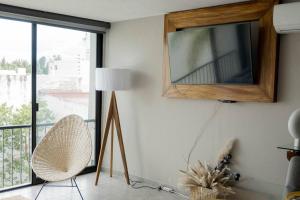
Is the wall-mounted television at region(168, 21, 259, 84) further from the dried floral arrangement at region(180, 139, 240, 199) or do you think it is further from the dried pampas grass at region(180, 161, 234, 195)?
the dried pampas grass at region(180, 161, 234, 195)

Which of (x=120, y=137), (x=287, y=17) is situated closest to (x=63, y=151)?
(x=120, y=137)

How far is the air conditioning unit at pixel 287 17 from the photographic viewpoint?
2582mm

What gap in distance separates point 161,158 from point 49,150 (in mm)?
1341

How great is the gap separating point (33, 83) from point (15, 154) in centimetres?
94

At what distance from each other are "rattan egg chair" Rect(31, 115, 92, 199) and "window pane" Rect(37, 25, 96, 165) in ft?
1.91

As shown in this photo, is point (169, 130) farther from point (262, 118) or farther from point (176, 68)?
point (262, 118)

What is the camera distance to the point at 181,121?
3729mm

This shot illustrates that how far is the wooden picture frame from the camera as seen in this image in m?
2.94

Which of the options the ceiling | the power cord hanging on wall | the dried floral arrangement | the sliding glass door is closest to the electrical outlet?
the power cord hanging on wall

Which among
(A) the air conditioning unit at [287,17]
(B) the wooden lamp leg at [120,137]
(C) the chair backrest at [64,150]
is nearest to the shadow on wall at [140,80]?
(B) the wooden lamp leg at [120,137]

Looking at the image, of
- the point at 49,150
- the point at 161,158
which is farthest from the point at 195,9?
the point at 49,150

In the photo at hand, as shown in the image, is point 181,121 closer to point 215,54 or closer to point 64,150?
point 215,54

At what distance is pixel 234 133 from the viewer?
330 centimetres

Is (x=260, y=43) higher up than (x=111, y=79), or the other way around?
(x=260, y=43)
